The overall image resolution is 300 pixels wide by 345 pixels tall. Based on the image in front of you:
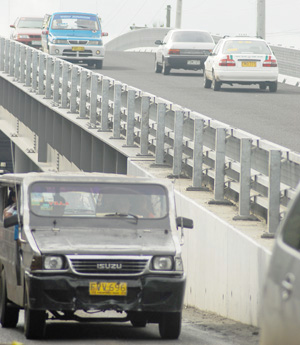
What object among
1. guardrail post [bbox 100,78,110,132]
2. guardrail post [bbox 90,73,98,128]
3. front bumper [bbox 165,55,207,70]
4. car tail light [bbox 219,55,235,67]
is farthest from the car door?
front bumper [bbox 165,55,207,70]

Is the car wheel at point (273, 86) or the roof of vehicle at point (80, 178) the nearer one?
the roof of vehicle at point (80, 178)

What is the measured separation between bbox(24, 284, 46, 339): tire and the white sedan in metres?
24.0

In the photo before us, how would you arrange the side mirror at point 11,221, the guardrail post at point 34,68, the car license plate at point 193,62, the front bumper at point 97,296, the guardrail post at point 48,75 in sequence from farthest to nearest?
the car license plate at point 193,62 < the guardrail post at point 34,68 < the guardrail post at point 48,75 < the side mirror at point 11,221 < the front bumper at point 97,296

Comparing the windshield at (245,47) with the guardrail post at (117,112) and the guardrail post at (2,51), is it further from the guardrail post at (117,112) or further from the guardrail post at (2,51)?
the guardrail post at (117,112)

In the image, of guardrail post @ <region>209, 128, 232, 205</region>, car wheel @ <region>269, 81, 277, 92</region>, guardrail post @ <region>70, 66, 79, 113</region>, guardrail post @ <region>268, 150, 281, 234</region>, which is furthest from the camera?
car wheel @ <region>269, 81, 277, 92</region>

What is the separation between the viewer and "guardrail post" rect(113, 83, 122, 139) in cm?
2141

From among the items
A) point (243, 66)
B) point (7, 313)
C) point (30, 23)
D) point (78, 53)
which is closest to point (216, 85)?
point (243, 66)

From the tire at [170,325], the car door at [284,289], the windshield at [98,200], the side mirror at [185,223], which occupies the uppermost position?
the car door at [284,289]

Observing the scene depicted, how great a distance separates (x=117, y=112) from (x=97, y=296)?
11.7 metres

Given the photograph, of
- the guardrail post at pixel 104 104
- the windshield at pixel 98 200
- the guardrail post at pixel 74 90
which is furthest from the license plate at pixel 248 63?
the windshield at pixel 98 200

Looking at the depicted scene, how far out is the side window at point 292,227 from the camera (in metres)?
5.26

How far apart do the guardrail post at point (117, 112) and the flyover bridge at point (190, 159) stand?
19mm

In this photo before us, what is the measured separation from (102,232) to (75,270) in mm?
713

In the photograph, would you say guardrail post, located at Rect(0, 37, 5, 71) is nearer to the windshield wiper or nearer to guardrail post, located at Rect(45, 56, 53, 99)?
guardrail post, located at Rect(45, 56, 53, 99)
